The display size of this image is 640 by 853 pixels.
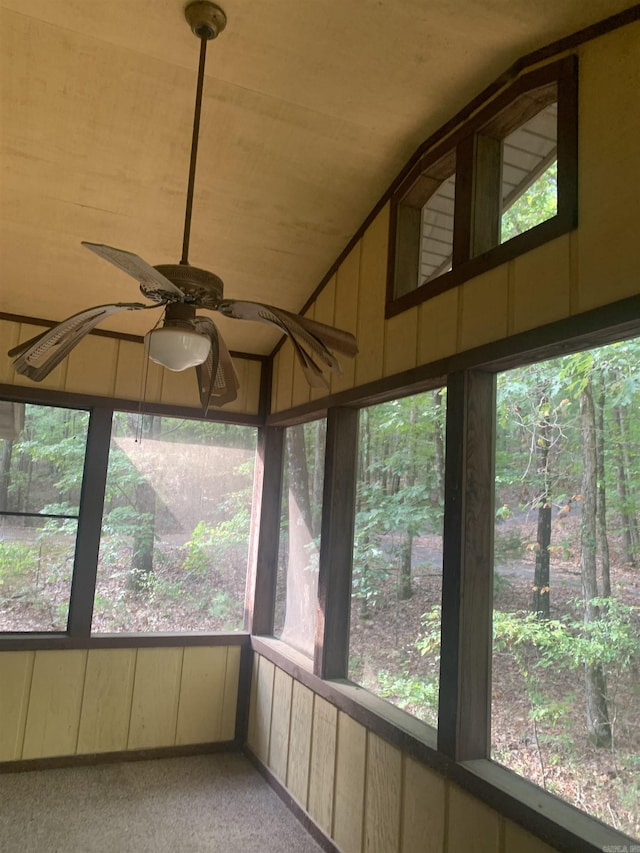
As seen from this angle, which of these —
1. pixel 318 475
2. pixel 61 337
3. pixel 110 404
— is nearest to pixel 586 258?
pixel 61 337

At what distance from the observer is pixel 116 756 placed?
12.2 feet

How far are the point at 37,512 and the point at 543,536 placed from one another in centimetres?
310

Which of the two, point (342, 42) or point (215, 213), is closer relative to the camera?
point (342, 42)

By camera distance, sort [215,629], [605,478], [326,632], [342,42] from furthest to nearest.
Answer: [215,629] < [326,632] < [342,42] < [605,478]

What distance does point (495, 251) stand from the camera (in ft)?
7.20

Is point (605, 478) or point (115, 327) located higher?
point (115, 327)

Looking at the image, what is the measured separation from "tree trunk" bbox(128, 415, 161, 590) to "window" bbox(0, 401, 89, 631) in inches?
14.8

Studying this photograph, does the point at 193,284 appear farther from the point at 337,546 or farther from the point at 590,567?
the point at 337,546

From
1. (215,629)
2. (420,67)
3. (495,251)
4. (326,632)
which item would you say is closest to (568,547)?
(495,251)

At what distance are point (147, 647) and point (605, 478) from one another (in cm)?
316

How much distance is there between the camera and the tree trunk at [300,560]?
358 centimetres

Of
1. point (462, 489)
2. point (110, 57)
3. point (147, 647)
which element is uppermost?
point (110, 57)

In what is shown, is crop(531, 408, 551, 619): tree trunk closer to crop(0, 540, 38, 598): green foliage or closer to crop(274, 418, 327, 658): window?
crop(274, 418, 327, 658): window

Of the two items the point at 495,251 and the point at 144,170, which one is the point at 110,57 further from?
the point at 495,251
